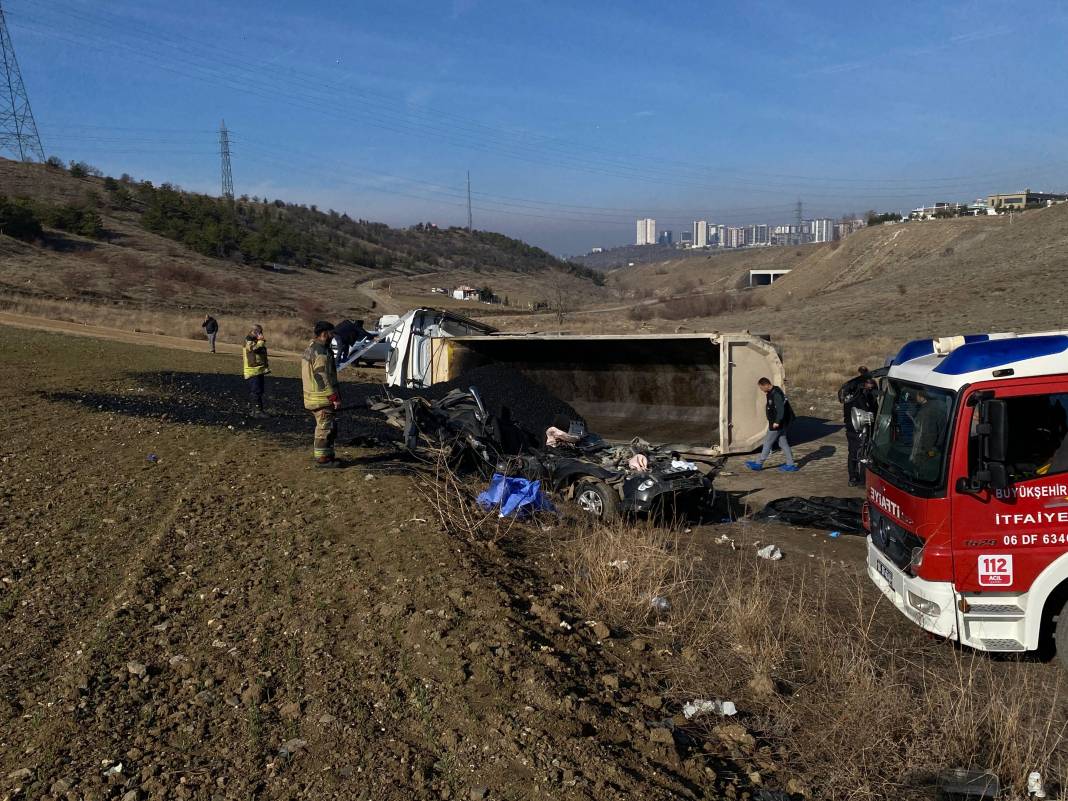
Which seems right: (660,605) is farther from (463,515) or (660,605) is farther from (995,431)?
(995,431)

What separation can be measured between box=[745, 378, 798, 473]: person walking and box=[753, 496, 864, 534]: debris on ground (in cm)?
202

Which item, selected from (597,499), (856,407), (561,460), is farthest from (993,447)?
(856,407)

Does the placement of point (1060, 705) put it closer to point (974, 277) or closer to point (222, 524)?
point (222, 524)

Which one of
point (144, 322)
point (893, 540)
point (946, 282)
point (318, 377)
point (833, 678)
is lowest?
point (833, 678)

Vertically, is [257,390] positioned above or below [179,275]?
below

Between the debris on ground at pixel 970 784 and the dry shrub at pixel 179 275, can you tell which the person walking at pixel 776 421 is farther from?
the dry shrub at pixel 179 275

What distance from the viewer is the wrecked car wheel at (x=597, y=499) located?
9.04m

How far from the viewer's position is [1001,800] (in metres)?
4.14

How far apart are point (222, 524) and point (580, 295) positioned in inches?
3725

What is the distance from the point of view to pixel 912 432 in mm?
6145

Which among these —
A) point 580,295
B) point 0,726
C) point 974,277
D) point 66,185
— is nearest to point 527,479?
point 0,726

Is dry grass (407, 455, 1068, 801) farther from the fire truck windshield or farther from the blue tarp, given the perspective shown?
the fire truck windshield

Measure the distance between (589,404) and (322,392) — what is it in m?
6.89

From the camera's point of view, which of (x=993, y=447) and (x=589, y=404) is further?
(x=589, y=404)
